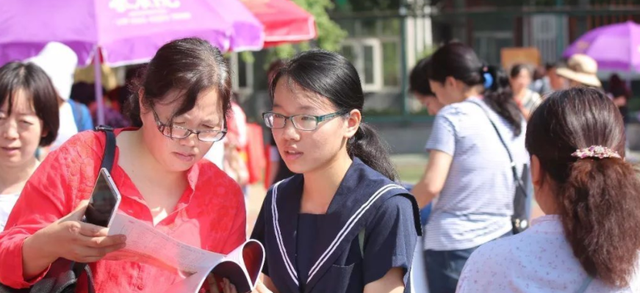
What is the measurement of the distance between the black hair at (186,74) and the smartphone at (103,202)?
412mm

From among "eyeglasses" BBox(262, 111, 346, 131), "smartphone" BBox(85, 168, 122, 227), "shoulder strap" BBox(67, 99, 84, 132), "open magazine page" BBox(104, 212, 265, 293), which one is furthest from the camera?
"shoulder strap" BBox(67, 99, 84, 132)

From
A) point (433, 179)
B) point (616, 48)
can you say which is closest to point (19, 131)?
point (433, 179)

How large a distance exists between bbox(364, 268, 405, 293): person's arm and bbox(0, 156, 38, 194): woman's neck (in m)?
1.76

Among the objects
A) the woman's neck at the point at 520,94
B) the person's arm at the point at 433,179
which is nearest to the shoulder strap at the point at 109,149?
the person's arm at the point at 433,179

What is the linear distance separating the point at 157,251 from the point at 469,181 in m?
2.36

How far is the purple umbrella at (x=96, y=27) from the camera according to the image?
538cm

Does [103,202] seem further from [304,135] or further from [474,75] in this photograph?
[474,75]

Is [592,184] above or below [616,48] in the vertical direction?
above

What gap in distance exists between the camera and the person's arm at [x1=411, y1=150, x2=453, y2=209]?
14.6 feet

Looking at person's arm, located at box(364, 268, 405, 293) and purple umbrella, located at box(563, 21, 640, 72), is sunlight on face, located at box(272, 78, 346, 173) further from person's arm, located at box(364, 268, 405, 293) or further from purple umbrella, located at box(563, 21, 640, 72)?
purple umbrella, located at box(563, 21, 640, 72)

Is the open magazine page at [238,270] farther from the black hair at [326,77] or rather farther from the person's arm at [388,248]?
the black hair at [326,77]

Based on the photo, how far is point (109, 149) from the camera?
8.75 feet

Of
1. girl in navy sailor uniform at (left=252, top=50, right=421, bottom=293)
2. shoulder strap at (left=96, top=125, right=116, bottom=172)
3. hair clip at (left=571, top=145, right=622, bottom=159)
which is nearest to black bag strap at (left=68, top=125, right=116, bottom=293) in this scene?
shoulder strap at (left=96, top=125, right=116, bottom=172)

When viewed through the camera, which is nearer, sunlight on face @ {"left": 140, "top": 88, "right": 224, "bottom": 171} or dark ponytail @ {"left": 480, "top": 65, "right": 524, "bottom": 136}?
sunlight on face @ {"left": 140, "top": 88, "right": 224, "bottom": 171}
